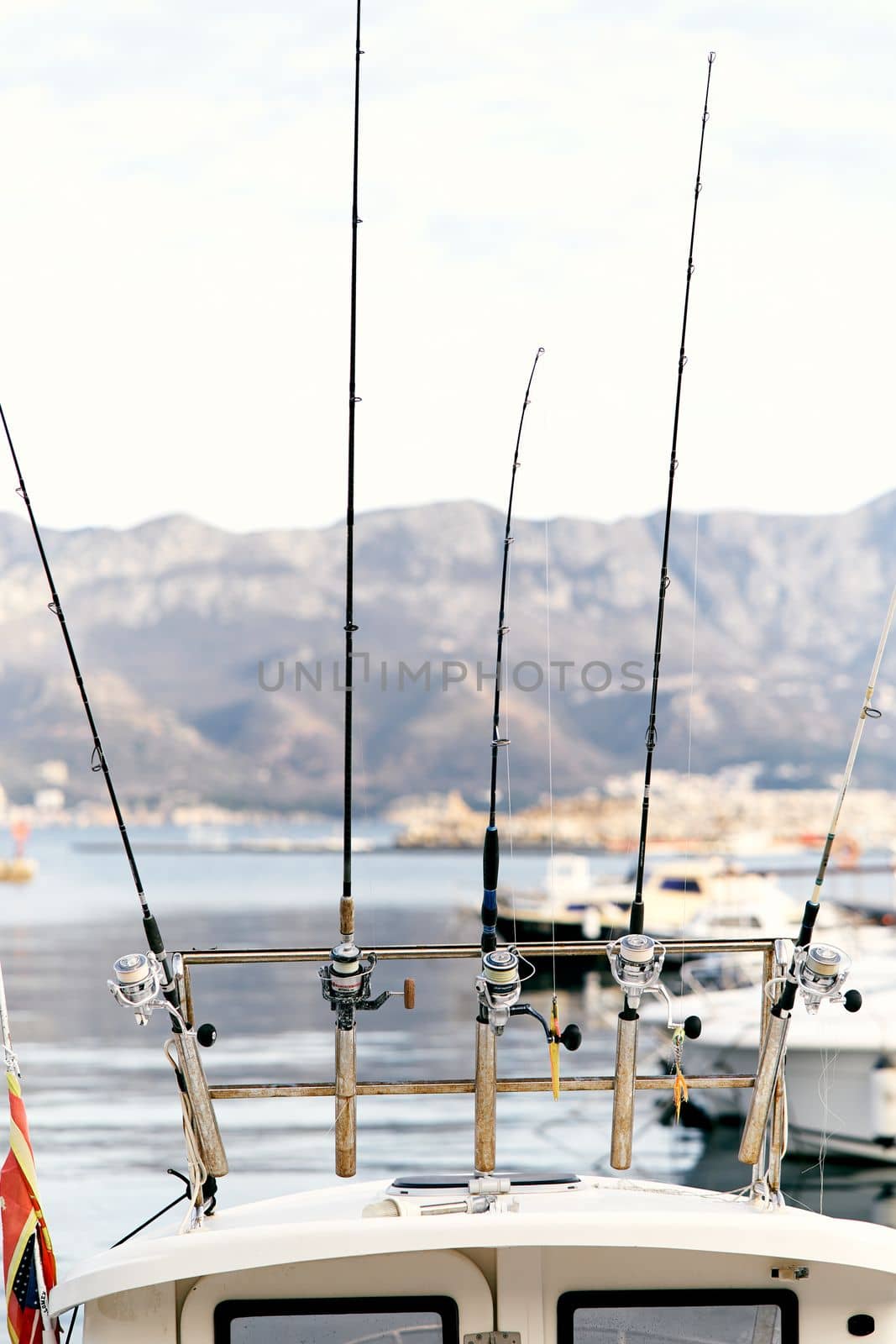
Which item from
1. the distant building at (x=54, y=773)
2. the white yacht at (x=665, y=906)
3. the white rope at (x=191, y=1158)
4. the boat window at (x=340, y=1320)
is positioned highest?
the distant building at (x=54, y=773)

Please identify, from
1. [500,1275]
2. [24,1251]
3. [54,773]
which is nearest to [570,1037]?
[500,1275]

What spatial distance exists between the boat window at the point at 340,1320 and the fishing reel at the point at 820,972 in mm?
1424

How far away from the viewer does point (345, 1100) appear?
191 inches

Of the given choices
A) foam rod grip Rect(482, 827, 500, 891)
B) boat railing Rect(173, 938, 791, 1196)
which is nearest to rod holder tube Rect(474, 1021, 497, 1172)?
boat railing Rect(173, 938, 791, 1196)

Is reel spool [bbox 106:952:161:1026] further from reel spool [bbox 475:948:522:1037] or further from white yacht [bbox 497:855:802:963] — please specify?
white yacht [bbox 497:855:802:963]

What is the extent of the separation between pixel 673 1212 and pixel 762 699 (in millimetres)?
171804

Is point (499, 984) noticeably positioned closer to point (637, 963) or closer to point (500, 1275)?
point (637, 963)

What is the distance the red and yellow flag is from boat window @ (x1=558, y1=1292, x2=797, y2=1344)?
155 cm

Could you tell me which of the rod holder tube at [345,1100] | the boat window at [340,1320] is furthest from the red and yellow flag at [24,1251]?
the rod holder tube at [345,1100]

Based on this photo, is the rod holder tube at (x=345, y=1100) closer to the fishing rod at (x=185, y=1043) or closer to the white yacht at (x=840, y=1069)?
the fishing rod at (x=185, y=1043)

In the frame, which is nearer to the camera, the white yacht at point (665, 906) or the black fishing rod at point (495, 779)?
the black fishing rod at point (495, 779)

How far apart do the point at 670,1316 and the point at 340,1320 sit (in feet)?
3.00

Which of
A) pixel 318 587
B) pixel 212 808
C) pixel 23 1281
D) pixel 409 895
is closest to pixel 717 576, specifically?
pixel 318 587

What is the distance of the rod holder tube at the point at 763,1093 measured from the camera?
4.75m
